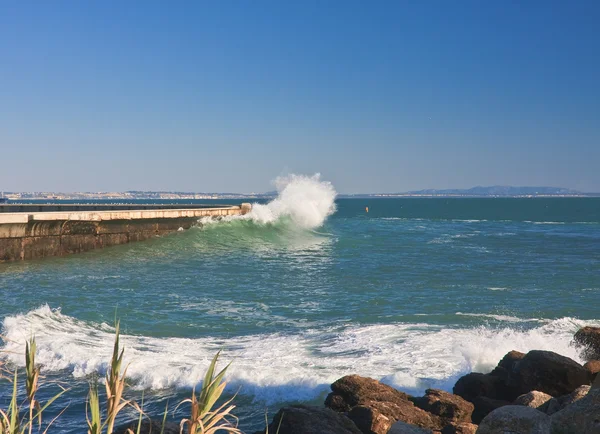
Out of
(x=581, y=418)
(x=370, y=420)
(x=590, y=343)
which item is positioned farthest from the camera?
(x=590, y=343)

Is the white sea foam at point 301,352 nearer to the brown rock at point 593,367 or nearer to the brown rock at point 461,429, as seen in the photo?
the brown rock at point 593,367

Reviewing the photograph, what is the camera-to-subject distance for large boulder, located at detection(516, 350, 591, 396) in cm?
657

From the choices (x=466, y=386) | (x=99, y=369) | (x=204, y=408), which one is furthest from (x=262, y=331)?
(x=204, y=408)

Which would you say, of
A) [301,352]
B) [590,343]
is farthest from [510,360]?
[301,352]

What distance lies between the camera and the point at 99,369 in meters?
8.41

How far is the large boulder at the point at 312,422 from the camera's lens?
4.88 m

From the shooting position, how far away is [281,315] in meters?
12.7

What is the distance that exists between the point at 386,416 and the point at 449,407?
0.74m

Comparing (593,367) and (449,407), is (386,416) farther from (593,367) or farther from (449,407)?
(593,367)

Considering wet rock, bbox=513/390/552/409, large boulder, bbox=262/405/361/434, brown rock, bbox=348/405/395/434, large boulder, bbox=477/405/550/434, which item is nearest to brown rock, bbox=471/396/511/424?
wet rock, bbox=513/390/552/409

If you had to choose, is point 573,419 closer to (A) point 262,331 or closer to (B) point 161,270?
(A) point 262,331

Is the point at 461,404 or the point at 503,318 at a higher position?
the point at 461,404

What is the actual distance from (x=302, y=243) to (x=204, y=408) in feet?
98.9

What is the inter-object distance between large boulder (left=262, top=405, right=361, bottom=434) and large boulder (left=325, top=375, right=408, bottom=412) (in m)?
1.07
